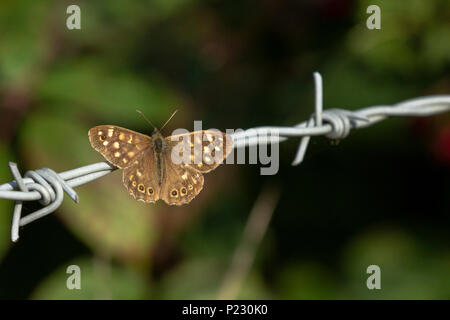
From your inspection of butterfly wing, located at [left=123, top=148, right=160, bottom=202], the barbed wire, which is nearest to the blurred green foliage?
butterfly wing, located at [left=123, top=148, right=160, bottom=202]

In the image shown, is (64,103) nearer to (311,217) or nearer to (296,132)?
(296,132)

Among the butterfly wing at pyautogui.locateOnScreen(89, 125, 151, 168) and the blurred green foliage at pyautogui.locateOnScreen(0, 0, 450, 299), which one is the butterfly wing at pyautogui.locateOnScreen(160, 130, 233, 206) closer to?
the butterfly wing at pyautogui.locateOnScreen(89, 125, 151, 168)

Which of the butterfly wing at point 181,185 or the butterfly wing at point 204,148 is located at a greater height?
the butterfly wing at point 204,148

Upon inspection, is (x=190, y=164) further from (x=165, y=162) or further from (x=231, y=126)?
(x=231, y=126)

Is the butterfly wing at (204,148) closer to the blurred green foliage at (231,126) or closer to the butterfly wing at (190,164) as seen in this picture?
the butterfly wing at (190,164)

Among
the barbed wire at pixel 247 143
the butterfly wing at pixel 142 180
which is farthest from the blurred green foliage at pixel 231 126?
the barbed wire at pixel 247 143

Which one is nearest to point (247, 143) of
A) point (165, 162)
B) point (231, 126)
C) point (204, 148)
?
point (204, 148)

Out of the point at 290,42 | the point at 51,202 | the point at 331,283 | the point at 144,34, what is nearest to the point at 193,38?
the point at 144,34
